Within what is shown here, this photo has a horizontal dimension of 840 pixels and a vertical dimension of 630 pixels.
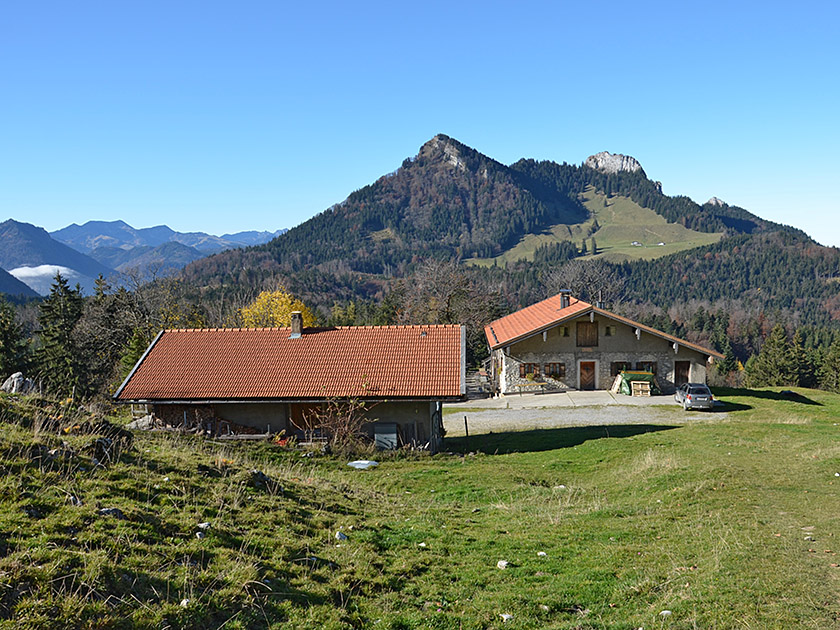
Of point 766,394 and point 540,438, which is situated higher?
point 766,394

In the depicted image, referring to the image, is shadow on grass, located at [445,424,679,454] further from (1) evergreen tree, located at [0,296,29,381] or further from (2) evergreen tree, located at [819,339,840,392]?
(2) evergreen tree, located at [819,339,840,392]

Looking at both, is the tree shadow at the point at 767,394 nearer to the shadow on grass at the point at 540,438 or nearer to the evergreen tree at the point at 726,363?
the shadow on grass at the point at 540,438

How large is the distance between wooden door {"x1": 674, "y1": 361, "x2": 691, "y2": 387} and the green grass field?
26065mm

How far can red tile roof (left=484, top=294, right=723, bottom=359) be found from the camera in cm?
4085

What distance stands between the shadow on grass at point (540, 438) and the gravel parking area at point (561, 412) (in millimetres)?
1316

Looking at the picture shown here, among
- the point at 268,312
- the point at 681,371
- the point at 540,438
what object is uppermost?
the point at 268,312

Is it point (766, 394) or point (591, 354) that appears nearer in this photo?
point (766, 394)

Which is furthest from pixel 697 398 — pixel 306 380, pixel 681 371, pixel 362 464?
pixel 306 380

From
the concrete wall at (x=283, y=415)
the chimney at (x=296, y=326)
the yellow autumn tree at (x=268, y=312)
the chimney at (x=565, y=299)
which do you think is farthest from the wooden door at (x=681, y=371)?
the yellow autumn tree at (x=268, y=312)

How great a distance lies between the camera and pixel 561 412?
33.8 metres

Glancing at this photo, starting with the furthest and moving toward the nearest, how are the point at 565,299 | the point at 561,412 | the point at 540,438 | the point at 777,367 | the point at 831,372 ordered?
1. the point at 831,372
2. the point at 777,367
3. the point at 565,299
4. the point at 561,412
5. the point at 540,438

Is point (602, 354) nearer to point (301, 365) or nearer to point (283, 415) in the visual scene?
point (301, 365)

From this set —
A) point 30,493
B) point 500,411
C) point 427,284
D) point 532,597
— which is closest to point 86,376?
point 427,284

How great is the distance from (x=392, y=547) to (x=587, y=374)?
35318 mm
